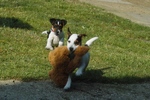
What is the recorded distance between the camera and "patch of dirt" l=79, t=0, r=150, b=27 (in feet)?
64.1

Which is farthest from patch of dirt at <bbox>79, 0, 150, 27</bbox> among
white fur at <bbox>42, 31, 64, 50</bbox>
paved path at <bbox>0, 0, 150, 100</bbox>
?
paved path at <bbox>0, 0, 150, 100</bbox>

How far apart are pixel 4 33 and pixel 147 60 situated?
3.60 m

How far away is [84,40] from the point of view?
38.8 ft

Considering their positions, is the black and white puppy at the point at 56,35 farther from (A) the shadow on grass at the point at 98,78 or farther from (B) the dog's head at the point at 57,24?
(A) the shadow on grass at the point at 98,78

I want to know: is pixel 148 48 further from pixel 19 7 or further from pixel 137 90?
pixel 19 7

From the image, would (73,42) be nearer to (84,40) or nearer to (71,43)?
(71,43)

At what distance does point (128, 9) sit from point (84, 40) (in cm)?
1022

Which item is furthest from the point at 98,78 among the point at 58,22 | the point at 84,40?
the point at 84,40

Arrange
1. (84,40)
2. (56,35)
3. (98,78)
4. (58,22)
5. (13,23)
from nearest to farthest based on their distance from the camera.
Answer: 1. (98,78)
2. (58,22)
3. (56,35)
4. (84,40)
5. (13,23)

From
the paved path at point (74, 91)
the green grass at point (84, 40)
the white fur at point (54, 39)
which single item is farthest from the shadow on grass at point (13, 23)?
the paved path at point (74, 91)

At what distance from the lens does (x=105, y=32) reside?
13.8 m

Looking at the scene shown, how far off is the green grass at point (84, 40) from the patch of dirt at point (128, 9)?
158 centimetres

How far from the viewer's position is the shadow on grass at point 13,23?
12.7 m

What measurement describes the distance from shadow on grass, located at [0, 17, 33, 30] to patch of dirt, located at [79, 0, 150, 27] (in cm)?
654
